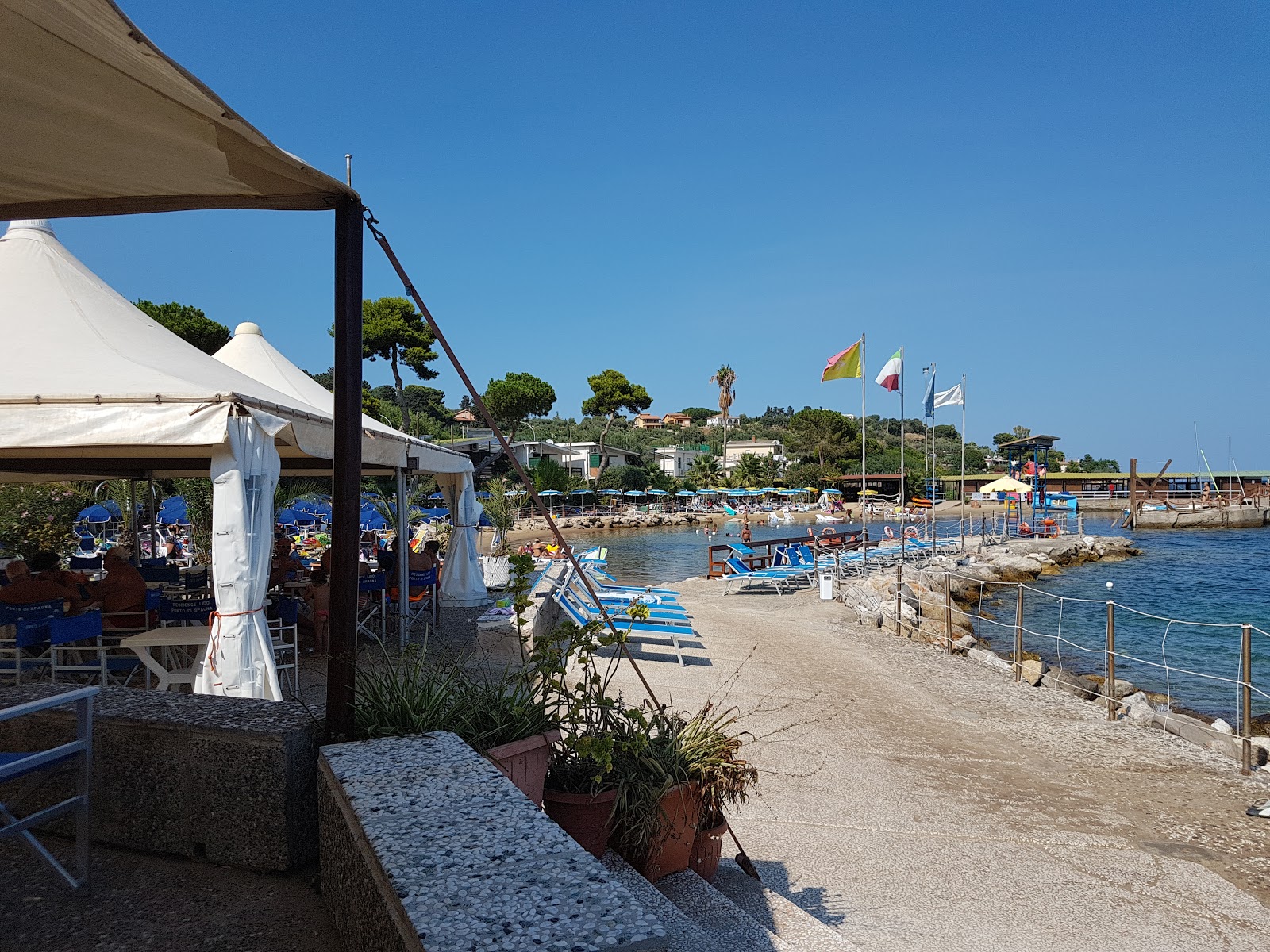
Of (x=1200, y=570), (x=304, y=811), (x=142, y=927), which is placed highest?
(x=304, y=811)

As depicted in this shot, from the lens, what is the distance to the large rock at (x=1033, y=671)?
10.1 metres

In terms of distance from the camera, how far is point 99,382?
5.14 metres

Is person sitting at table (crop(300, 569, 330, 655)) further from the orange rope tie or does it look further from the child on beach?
the orange rope tie

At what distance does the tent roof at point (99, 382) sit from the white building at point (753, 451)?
71888mm

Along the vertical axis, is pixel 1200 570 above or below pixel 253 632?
below

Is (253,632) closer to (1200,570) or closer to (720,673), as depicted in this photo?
(720,673)

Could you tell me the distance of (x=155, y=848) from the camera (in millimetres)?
2668

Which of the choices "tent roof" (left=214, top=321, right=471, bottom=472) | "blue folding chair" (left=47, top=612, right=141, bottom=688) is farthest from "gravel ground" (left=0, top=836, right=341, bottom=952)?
"tent roof" (left=214, top=321, right=471, bottom=472)

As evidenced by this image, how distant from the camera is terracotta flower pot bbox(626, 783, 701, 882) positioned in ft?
9.73

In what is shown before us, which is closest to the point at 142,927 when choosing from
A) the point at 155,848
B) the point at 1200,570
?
the point at 155,848

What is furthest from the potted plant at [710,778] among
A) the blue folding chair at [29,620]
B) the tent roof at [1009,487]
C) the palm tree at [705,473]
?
the palm tree at [705,473]

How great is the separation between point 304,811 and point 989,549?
33.6m

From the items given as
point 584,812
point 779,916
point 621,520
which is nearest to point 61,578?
point 584,812

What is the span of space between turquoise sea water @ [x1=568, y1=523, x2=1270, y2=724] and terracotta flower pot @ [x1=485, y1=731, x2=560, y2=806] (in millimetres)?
6137
